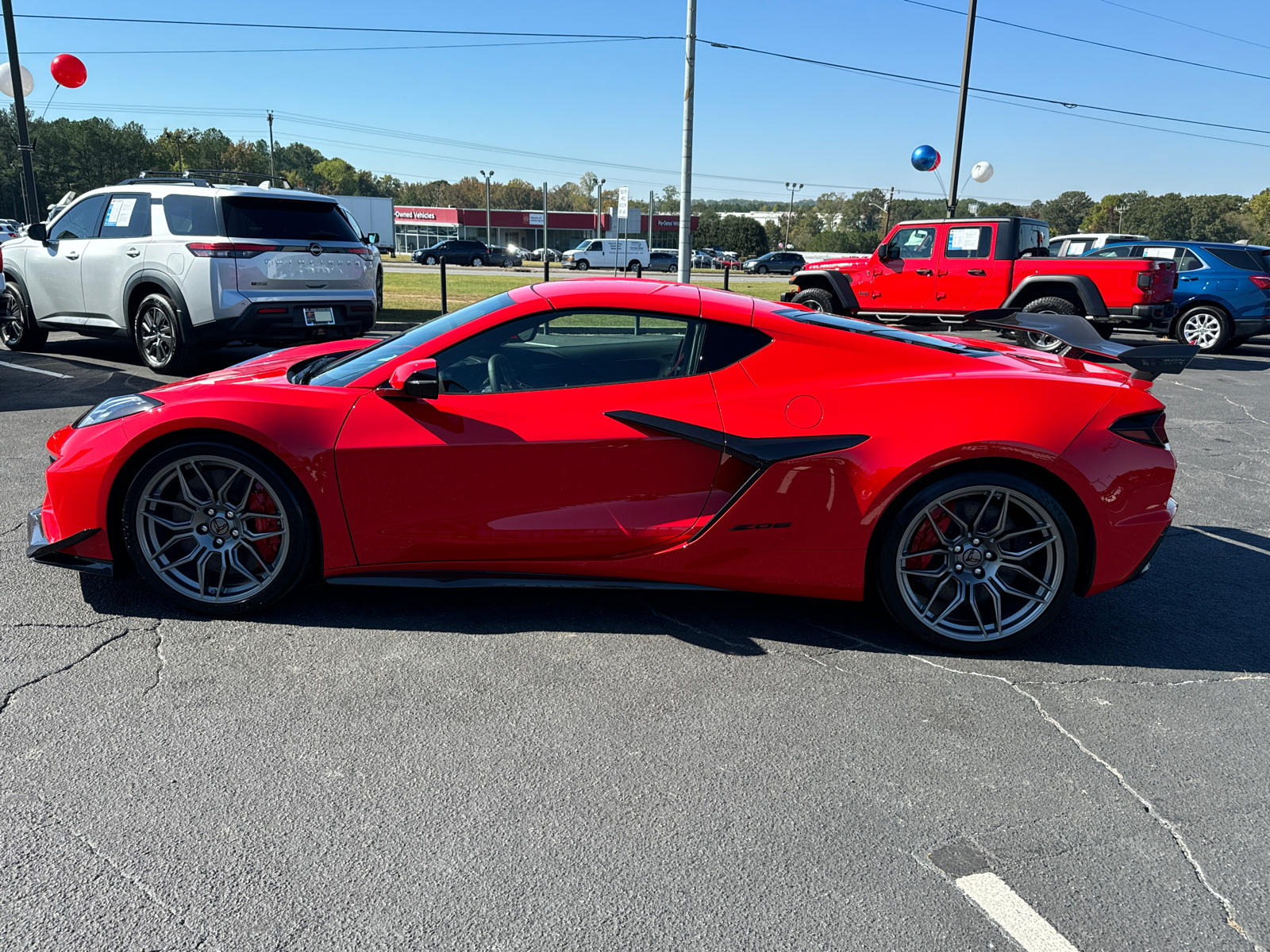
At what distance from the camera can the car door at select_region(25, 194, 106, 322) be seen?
956 centimetres

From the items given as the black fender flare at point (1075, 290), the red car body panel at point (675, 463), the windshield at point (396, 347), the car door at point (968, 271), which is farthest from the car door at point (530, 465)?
the car door at point (968, 271)

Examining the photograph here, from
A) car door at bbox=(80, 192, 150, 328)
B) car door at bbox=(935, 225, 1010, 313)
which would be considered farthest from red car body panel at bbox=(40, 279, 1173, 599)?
car door at bbox=(935, 225, 1010, 313)

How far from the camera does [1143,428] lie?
11.4 feet

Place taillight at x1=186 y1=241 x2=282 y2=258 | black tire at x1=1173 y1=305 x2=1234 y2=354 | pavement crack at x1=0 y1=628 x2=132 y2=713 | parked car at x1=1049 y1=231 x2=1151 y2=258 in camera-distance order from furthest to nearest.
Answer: parked car at x1=1049 y1=231 x2=1151 y2=258 < black tire at x1=1173 y1=305 x2=1234 y2=354 < taillight at x1=186 y1=241 x2=282 y2=258 < pavement crack at x1=0 y1=628 x2=132 y2=713

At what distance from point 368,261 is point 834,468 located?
7.72 meters

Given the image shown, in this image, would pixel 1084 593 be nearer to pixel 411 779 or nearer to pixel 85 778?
pixel 411 779

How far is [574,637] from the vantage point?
3.58 m

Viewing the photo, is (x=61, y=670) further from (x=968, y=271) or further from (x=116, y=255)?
(x=968, y=271)

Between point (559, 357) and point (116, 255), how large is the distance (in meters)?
7.72

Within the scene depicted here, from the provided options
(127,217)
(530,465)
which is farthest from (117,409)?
(127,217)

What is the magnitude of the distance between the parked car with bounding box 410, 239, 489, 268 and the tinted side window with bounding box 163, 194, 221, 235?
44.3m

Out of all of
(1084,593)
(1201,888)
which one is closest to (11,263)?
(1084,593)

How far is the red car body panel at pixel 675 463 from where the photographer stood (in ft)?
11.1

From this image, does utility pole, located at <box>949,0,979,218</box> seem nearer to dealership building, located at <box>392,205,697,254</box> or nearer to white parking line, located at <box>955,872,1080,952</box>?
white parking line, located at <box>955,872,1080,952</box>
